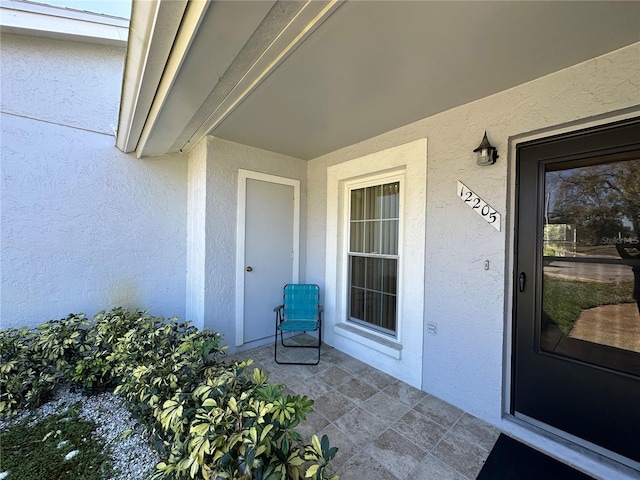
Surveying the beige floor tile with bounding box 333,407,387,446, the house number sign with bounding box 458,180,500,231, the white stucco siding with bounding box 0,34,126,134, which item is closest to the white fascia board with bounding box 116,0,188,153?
the white stucco siding with bounding box 0,34,126,134

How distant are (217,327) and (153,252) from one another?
4.12 feet

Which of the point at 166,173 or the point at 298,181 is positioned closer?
the point at 166,173

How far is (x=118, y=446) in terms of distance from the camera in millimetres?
1759

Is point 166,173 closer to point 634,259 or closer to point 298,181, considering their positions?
point 298,181

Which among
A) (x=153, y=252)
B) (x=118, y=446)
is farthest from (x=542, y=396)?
(x=153, y=252)

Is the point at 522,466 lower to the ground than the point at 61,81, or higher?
lower

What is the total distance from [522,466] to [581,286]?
130 centimetres

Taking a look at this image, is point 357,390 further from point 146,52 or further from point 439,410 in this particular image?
point 146,52

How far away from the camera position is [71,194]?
265cm

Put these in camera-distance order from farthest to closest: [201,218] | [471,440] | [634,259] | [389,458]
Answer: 1. [201,218]
2. [471,440]
3. [389,458]
4. [634,259]

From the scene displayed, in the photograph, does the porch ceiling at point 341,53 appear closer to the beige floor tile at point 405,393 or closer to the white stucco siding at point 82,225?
the white stucco siding at point 82,225

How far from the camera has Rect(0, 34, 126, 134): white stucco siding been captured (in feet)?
8.02

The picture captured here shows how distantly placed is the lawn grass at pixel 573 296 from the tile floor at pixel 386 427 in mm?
1046

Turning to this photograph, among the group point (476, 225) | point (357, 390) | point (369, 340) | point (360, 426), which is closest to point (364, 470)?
point (360, 426)
